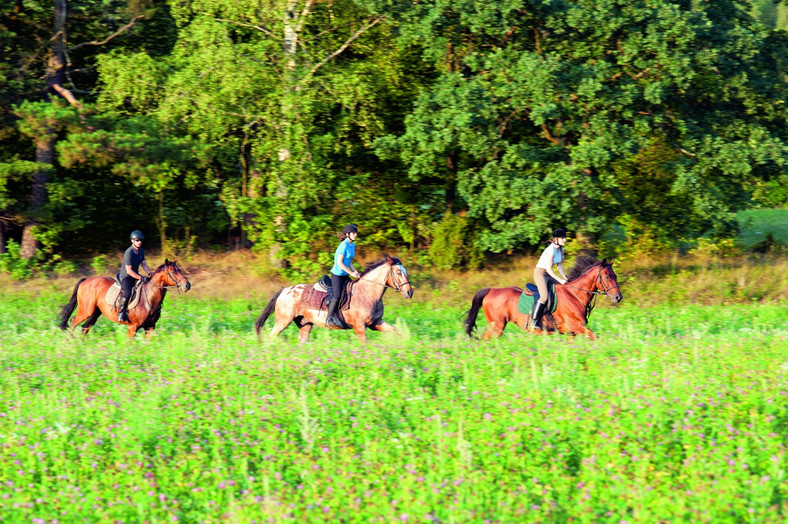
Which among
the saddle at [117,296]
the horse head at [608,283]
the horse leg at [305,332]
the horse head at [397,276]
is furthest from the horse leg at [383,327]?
the saddle at [117,296]

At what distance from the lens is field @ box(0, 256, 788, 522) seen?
24.1ft

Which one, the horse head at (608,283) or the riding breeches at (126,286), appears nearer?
the horse head at (608,283)

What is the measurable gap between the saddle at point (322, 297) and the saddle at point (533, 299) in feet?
10.7

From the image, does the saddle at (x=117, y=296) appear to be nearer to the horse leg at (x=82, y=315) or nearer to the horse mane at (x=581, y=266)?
the horse leg at (x=82, y=315)

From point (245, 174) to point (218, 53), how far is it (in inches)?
217

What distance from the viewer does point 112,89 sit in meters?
24.3

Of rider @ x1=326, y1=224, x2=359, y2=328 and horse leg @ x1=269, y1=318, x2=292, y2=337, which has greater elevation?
rider @ x1=326, y1=224, x2=359, y2=328

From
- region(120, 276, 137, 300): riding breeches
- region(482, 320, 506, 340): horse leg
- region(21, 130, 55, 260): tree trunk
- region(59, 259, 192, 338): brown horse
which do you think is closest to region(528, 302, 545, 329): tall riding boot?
region(482, 320, 506, 340): horse leg

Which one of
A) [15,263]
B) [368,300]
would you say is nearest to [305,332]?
[368,300]

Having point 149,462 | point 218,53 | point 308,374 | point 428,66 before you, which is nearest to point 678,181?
point 428,66

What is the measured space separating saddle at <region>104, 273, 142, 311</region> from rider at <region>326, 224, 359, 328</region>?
3952 mm

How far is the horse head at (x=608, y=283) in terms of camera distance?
47.7ft

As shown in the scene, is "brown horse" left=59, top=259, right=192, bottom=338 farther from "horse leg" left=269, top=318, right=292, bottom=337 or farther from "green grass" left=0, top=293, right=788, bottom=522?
"green grass" left=0, top=293, right=788, bottom=522

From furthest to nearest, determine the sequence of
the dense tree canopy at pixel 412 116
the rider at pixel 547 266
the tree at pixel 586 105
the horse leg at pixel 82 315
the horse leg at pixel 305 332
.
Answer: the dense tree canopy at pixel 412 116
the tree at pixel 586 105
the horse leg at pixel 82 315
the horse leg at pixel 305 332
the rider at pixel 547 266
